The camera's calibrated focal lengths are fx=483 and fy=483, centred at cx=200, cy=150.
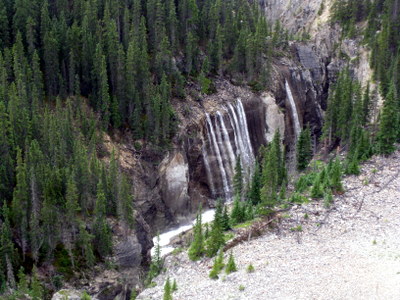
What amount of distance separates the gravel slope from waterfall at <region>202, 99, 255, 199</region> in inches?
1008

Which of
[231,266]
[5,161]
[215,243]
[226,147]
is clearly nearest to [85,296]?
[215,243]

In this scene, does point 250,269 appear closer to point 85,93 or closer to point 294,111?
point 85,93

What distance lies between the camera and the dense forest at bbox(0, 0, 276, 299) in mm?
46781

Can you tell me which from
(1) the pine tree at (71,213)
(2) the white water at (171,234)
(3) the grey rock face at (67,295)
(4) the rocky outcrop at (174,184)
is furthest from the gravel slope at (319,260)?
(4) the rocky outcrop at (174,184)

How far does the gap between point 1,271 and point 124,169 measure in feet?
74.7

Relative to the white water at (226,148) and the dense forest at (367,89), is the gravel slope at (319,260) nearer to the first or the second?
the dense forest at (367,89)

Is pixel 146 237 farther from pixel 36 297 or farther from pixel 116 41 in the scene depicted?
pixel 116 41

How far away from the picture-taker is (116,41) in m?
70.9

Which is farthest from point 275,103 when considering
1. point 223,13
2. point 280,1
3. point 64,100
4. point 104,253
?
point 280,1

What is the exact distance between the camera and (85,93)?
69312 mm

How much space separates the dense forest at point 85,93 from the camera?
46781 mm

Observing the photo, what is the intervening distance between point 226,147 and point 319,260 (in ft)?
128

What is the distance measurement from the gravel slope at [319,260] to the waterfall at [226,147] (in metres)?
25.6

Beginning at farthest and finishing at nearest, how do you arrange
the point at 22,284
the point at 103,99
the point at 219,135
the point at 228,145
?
the point at 228,145, the point at 219,135, the point at 103,99, the point at 22,284
